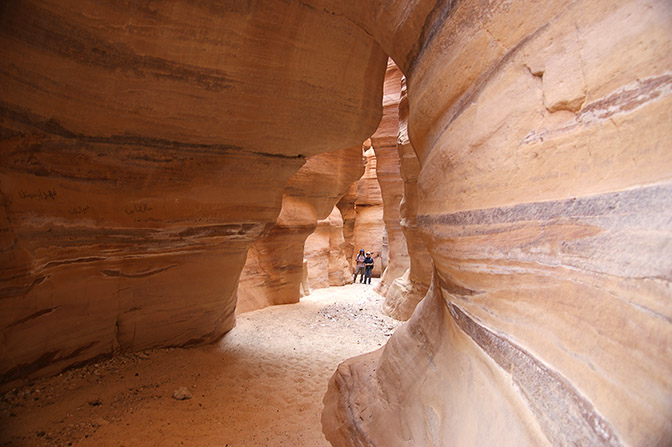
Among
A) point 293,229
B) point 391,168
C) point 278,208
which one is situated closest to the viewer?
point 278,208

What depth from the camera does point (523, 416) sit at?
1.34m

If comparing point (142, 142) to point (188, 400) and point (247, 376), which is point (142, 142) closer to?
point (188, 400)

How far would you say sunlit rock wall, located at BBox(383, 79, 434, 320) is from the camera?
7.13m

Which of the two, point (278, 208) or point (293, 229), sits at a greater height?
point (278, 208)

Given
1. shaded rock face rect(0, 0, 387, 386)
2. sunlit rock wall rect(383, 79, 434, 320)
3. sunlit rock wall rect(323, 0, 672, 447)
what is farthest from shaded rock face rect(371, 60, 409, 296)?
sunlit rock wall rect(323, 0, 672, 447)

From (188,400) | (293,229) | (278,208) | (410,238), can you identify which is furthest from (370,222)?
(188,400)

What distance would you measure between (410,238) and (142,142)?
5621 millimetres

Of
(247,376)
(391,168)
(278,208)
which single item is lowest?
(247,376)

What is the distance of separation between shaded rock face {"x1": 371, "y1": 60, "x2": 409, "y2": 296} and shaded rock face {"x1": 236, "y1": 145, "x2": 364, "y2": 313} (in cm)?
149

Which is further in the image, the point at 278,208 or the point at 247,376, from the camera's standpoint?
the point at 278,208

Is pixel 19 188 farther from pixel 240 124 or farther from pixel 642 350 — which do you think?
pixel 642 350

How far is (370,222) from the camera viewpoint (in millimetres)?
18078

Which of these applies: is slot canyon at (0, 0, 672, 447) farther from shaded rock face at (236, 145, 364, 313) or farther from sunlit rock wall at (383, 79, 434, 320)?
shaded rock face at (236, 145, 364, 313)

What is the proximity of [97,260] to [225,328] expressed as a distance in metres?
2.34
